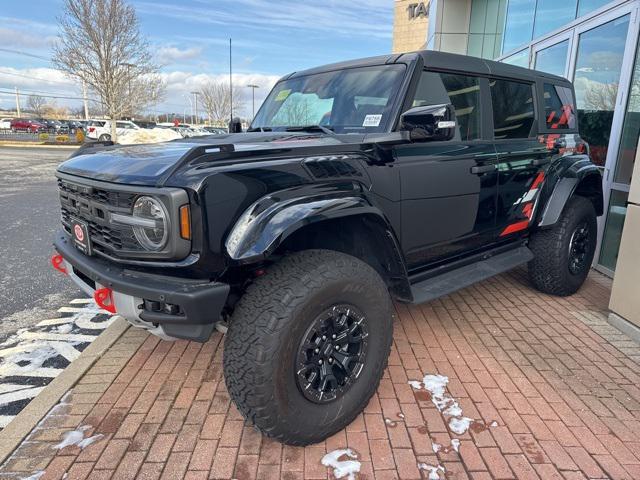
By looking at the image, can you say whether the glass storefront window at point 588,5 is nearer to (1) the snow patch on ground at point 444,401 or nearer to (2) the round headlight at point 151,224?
(1) the snow patch on ground at point 444,401

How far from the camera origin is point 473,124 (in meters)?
3.33

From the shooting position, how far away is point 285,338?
208 centimetres

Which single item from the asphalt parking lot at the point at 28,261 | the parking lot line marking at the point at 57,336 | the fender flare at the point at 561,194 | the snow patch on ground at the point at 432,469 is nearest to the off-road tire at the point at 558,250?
the fender flare at the point at 561,194

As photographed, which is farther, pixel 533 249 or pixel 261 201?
pixel 533 249

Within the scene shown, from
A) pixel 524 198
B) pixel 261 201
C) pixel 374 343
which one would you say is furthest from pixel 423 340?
pixel 261 201

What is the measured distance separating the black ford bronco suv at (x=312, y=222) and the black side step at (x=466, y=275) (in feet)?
0.06

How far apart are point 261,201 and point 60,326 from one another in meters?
2.62

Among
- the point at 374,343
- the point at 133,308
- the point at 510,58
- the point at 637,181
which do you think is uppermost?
the point at 510,58

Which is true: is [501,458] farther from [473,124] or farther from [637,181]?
[637,181]

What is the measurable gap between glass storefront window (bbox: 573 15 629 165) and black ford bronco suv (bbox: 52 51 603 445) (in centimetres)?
245

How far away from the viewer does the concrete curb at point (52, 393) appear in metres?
2.36

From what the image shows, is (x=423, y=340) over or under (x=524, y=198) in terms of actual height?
under

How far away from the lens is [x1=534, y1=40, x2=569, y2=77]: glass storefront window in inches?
253

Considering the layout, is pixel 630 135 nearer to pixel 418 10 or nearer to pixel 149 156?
pixel 149 156
